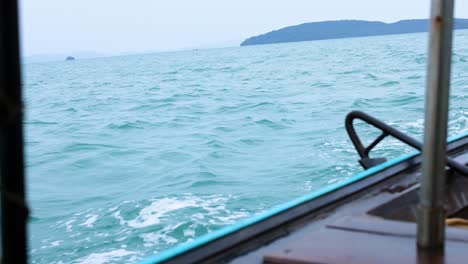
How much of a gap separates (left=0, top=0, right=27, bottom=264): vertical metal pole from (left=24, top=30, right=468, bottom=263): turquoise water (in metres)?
0.34

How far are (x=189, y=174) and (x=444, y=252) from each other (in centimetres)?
765

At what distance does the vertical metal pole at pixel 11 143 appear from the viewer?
0.48m

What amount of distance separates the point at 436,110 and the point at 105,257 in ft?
15.3

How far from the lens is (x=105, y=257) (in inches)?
212

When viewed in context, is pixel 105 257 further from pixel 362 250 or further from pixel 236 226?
Answer: pixel 362 250

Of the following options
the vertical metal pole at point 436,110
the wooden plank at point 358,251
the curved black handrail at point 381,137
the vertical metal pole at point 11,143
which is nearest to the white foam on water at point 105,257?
the curved black handrail at point 381,137

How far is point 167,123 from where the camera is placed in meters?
13.5

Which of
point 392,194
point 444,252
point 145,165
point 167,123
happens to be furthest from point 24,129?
point 167,123

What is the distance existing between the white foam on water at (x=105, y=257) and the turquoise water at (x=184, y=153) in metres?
0.01

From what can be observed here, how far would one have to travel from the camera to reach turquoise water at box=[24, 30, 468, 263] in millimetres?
6082

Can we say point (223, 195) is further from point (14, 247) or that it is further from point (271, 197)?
point (14, 247)

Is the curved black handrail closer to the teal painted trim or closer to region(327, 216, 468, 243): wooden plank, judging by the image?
the teal painted trim

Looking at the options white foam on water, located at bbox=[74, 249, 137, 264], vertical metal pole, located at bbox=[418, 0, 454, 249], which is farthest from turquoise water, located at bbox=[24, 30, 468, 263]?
vertical metal pole, located at bbox=[418, 0, 454, 249]

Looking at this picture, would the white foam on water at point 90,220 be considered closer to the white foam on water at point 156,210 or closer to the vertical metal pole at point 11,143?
the white foam on water at point 156,210
